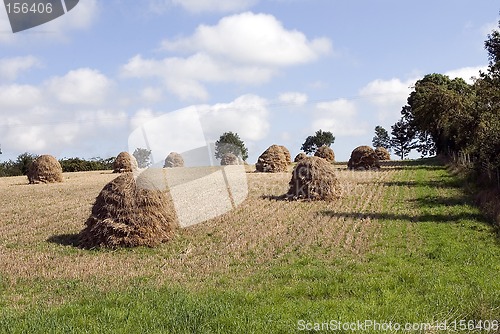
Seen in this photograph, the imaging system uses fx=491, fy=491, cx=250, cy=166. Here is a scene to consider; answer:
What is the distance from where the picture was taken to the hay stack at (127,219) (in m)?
13.1

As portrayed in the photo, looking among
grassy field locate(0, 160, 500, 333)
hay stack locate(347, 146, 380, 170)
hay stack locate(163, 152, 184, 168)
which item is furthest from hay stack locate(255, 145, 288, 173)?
grassy field locate(0, 160, 500, 333)

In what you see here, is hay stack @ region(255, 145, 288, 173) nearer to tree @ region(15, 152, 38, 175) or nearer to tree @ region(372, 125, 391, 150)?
tree @ region(15, 152, 38, 175)

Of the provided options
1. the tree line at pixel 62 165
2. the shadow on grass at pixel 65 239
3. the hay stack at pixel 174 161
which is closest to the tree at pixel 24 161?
the tree line at pixel 62 165

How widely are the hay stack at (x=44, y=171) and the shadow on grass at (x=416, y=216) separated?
2524 centimetres

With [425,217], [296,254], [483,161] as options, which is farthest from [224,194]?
[483,161]

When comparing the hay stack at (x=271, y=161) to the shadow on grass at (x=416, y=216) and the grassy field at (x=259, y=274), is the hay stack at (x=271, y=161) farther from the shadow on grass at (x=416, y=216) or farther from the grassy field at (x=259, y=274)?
the shadow on grass at (x=416, y=216)

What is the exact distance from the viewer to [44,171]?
36.4 m

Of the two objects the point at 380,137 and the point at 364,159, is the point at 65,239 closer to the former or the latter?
the point at 364,159

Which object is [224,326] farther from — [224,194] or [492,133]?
[492,133]

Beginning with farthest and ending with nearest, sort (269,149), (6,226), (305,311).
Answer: (269,149), (6,226), (305,311)

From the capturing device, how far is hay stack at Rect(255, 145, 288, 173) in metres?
42.8

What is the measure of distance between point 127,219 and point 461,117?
32.0 metres

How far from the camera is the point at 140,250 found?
507 inches

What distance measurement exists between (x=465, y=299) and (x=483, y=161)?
2088 centimetres
